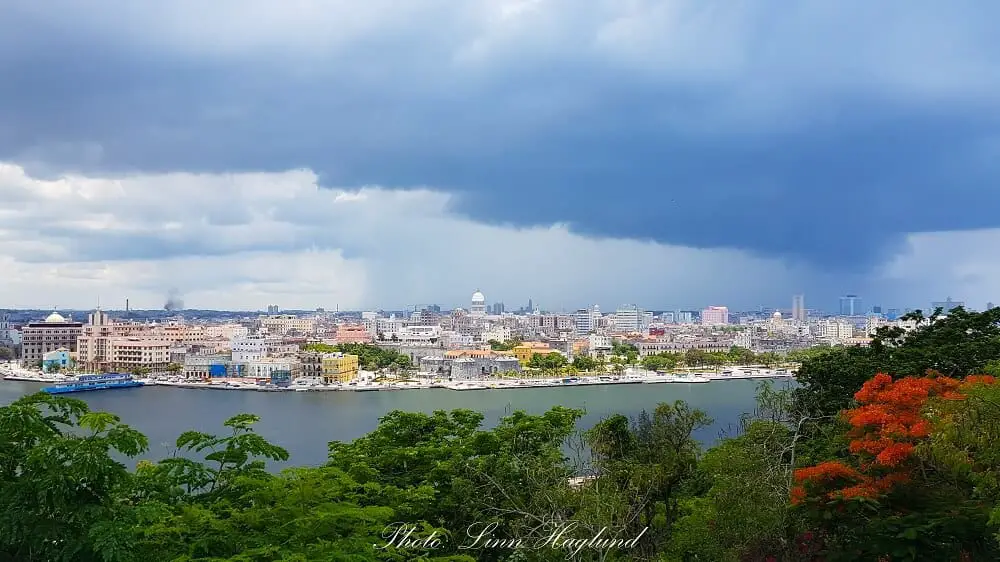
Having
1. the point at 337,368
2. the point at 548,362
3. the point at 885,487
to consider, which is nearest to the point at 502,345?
the point at 548,362

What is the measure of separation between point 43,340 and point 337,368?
1850 centimetres

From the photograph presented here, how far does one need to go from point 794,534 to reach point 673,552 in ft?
2.88

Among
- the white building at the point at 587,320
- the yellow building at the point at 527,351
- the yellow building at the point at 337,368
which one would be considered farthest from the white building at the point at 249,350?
the white building at the point at 587,320

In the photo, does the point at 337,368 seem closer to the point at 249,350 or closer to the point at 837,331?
the point at 249,350

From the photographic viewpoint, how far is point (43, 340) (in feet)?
127

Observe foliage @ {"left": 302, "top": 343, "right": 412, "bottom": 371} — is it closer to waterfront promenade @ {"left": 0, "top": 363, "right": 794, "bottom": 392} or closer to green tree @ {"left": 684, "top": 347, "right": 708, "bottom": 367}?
waterfront promenade @ {"left": 0, "top": 363, "right": 794, "bottom": 392}

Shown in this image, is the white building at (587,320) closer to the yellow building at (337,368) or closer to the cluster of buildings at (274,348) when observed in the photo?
the cluster of buildings at (274,348)

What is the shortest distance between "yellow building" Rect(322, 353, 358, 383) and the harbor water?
3.14 metres

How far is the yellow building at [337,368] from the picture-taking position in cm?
3111

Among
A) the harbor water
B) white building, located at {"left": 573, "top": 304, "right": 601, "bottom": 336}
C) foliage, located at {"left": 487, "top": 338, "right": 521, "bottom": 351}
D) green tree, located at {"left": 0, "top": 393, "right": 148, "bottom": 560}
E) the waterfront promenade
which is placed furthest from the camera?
white building, located at {"left": 573, "top": 304, "right": 601, "bottom": 336}

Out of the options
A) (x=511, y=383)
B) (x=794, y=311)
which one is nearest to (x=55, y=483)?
(x=511, y=383)

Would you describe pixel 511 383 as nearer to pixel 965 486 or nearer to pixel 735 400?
pixel 735 400

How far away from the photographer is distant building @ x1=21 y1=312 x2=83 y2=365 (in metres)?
38.4

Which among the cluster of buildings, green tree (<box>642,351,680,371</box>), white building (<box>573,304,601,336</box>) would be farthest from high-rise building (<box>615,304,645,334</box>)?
green tree (<box>642,351,680,371</box>)
